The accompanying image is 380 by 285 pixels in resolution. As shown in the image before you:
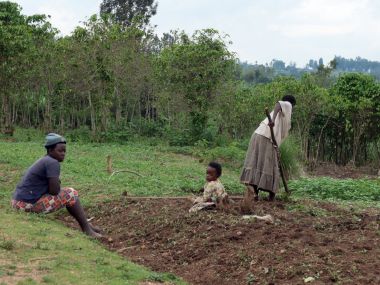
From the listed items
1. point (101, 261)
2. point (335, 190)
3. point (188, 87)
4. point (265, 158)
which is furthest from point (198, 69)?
point (101, 261)

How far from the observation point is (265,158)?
937 centimetres

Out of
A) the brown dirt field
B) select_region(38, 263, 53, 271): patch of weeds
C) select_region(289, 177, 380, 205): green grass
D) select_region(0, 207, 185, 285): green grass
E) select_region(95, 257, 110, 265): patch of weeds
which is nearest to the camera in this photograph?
select_region(0, 207, 185, 285): green grass

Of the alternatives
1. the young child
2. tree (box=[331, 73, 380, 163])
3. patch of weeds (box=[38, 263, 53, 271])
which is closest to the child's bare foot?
the young child

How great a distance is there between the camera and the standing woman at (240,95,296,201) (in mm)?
9336

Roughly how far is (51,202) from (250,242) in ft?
9.59

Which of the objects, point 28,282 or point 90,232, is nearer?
point 28,282

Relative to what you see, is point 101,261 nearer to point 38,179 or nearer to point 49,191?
point 49,191

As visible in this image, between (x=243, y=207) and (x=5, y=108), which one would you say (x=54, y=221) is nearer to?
(x=243, y=207)

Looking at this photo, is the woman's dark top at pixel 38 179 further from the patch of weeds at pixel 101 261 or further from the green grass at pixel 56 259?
the patch of weeds at pixel 101 261

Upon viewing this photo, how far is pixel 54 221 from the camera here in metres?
8.16

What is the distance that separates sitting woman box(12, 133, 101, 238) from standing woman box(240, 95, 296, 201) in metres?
2.87

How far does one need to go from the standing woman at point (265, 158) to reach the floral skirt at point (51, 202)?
3068 mm

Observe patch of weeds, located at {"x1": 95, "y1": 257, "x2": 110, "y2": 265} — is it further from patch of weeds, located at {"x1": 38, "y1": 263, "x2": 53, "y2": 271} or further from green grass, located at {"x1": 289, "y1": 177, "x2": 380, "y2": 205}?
green grass, located at {"x1": 289, "y1": 177, "x2": 380, "y2": 205}

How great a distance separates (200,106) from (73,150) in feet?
19.2
